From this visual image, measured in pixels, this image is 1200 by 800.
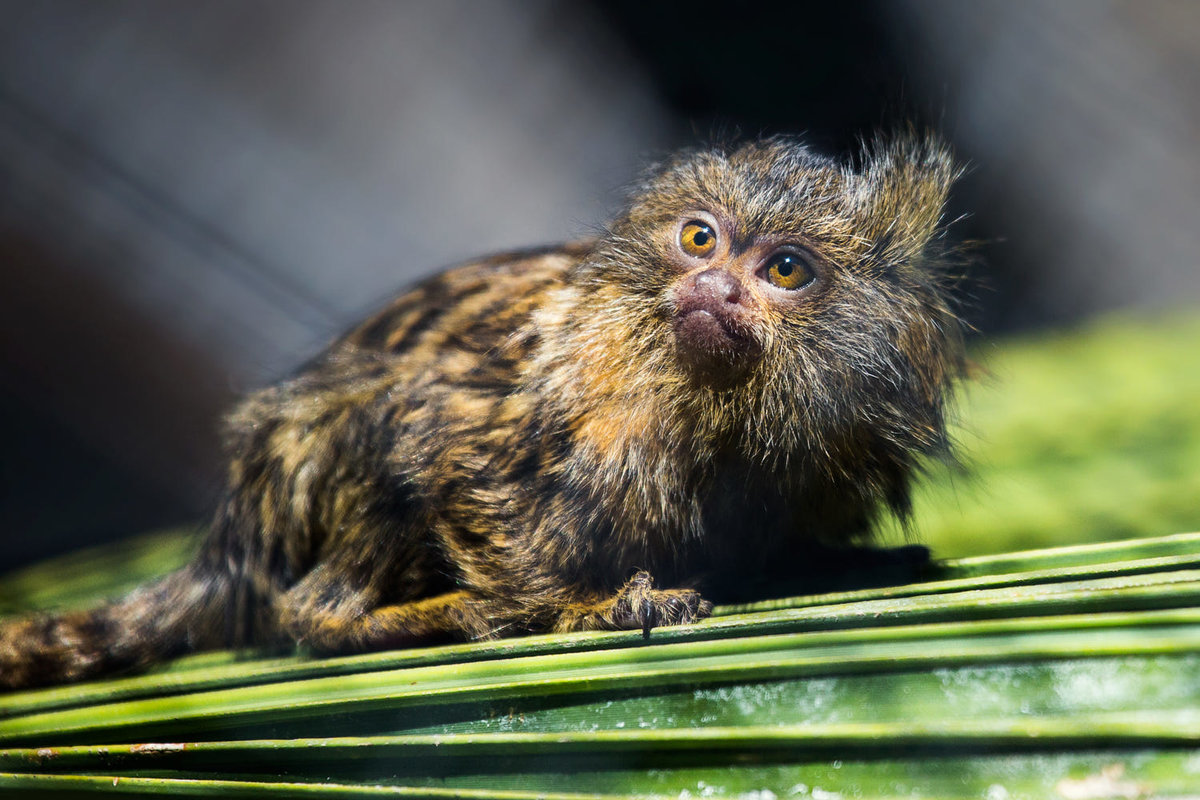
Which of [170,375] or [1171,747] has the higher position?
[170,375]

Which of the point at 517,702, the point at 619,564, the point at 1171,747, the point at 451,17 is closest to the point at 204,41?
the point at 451,17

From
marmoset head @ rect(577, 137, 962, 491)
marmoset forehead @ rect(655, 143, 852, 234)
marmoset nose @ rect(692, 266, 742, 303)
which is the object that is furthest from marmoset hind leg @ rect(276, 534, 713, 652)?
marmoset forehead @ rect(655, 143, 852, 234)

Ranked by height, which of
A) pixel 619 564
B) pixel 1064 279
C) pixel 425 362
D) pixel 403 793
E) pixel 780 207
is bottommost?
pixel 403 793

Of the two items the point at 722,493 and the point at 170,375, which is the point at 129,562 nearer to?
the point at 170,375

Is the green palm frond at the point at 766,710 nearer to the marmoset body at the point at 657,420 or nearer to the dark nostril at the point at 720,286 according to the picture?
the marmoset body at the point at 657,420

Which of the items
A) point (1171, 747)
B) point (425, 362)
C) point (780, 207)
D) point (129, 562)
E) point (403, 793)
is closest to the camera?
point (1171, 747)

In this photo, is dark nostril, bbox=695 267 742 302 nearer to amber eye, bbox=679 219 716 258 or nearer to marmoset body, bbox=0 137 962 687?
marmoset body, bbox=0 137 962 687

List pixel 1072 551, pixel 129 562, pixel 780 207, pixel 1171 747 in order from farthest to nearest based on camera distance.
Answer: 1. pixel 129 562
2. pixel 780 207
3. pixel 1072 551
4. pixel 1171 747
